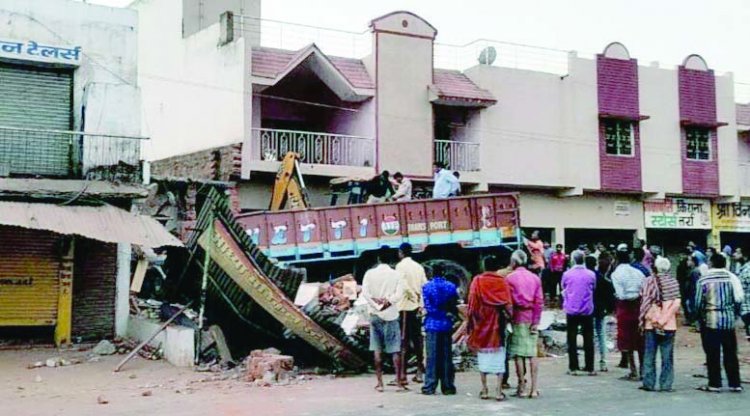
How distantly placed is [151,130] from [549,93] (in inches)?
456

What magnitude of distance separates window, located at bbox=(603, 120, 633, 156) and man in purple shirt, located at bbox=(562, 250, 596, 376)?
49.1 ft

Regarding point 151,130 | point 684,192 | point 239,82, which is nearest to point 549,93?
point 684,192

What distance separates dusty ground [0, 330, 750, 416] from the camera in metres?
8.70

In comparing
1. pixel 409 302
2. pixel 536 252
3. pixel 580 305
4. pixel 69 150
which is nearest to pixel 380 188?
pixel 536 252

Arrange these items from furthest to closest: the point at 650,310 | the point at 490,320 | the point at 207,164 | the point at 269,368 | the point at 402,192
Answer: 1. the point at 207,164
2. the point at 402,192
3. the point at 269,368
4. the point at 650,310
5. the point at 490,320

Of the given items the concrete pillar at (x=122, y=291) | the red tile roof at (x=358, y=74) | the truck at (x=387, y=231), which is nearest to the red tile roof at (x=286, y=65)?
the red tile roof at (x=358, y=74)

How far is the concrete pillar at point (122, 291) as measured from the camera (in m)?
15.0

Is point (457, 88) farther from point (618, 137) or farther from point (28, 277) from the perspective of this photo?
point (28, 277)

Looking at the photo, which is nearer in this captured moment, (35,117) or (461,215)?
(35,117)

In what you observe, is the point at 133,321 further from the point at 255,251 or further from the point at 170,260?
the point at 255,251

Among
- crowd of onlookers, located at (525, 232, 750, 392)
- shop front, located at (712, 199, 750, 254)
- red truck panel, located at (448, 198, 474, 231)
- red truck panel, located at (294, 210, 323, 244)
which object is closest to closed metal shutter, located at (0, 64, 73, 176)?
red truck panel, located at (294, 210, 323, 244)

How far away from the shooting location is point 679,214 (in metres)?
27.1

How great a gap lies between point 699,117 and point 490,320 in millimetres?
20134

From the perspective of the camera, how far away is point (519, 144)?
23.9m
